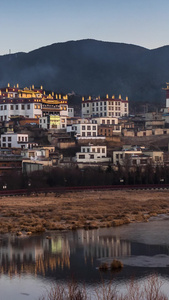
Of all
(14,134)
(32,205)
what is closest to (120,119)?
(14,134)

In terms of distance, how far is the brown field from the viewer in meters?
45.2

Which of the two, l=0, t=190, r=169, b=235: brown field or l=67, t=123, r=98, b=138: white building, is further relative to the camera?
l=67, t=123, r=98, b=138: white building

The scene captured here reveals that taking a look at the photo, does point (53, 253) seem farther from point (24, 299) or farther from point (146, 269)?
point (24, 299)

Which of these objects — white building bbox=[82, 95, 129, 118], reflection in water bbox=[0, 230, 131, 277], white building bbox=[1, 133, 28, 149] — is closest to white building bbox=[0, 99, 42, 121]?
white building bbox=[82, 95, 129, 118]

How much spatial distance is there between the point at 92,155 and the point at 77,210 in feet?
147

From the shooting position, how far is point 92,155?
99688 mm

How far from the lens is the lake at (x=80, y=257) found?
28.7m

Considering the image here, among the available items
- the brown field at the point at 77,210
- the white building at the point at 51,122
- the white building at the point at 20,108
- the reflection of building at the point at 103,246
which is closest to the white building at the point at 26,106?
the white building at the point at 20,108

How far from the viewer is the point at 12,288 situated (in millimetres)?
28078

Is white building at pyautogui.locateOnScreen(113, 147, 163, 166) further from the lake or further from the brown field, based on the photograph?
the lake

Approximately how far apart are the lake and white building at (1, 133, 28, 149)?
6248 cm

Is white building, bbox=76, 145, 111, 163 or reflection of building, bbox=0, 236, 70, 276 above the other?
white building, bbox=76, 145, 111, 163

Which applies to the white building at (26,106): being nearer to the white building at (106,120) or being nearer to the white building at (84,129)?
the white building at (106,120)

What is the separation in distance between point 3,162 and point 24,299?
63509 millimetres
